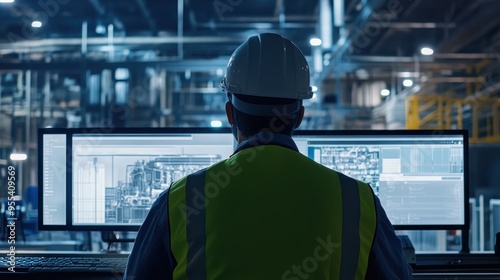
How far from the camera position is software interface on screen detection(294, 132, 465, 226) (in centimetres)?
163

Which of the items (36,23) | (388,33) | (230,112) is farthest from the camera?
(388,33)

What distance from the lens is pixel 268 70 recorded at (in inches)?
35.7

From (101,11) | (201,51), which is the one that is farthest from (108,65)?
(201,51)

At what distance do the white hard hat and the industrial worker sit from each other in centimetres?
4

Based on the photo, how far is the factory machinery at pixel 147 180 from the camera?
161cm

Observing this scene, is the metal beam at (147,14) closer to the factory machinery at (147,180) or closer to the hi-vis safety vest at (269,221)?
the factory machinery at (147,180)

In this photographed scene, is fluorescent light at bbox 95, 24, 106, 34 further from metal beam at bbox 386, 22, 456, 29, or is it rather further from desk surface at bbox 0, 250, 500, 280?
desk surface at bbox 0, 250, 500, 280

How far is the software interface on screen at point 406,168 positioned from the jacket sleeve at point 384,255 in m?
0.78

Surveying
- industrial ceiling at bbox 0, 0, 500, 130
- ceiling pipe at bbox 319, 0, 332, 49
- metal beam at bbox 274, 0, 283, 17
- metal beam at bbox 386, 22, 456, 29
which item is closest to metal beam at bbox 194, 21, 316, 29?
industrial ceiling at bbox 0, 0, 500, 130

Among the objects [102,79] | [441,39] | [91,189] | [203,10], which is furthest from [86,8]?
[91,189]

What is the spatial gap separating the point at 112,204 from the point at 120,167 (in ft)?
0.34

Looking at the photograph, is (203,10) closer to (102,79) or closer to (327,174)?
(102,79)

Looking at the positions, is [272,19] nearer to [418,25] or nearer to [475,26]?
[418,25]

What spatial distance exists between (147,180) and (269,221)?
3.02 ft
